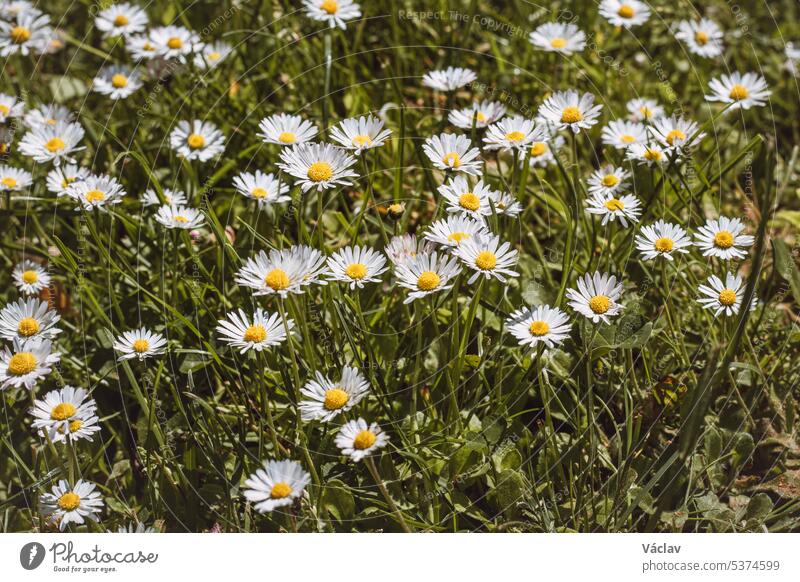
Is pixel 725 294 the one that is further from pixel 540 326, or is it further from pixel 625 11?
pixel 625 11

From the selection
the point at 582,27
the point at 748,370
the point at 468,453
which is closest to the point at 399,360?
the point at 468,453

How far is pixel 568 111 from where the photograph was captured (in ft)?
4.66

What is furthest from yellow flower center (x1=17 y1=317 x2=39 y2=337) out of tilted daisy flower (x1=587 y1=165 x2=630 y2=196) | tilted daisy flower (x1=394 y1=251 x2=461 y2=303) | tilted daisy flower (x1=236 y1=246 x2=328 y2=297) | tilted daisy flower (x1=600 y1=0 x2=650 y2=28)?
tilted daisy flower (x1=600 y1=0 x2=650 y2=28)

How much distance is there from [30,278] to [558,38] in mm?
1132

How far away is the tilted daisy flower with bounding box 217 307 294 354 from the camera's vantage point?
1174mm

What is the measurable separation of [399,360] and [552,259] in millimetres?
368

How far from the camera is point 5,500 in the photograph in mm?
1301

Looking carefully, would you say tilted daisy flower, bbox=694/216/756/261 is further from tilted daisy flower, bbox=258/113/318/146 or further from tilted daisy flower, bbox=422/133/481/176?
tilted daisy flower, bbox=258/113/318/146

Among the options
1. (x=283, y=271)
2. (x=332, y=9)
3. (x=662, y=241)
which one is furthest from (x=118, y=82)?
(x=662, y=241)

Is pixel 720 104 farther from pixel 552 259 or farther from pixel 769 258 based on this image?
pixel 552 259

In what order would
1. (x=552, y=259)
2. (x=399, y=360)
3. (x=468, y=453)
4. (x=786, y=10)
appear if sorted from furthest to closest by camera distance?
1. (x=786, y=10)
2. (x=552, y=259)
3. (x=399, y=360)
4. (x=468, y=453)

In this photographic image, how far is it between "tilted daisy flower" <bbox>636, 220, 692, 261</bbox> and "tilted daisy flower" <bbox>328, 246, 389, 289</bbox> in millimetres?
409

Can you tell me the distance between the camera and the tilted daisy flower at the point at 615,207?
1.34 metres

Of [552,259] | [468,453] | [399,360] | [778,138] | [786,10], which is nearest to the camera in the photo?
[468,453]
